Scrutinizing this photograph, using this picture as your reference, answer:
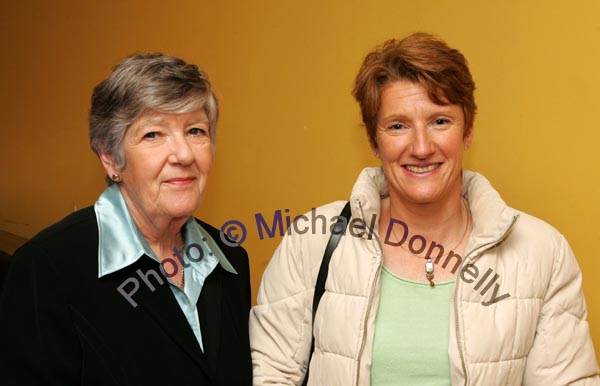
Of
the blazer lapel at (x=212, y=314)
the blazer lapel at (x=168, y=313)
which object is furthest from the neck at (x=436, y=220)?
the blazer lapel at (x=168, y=313)

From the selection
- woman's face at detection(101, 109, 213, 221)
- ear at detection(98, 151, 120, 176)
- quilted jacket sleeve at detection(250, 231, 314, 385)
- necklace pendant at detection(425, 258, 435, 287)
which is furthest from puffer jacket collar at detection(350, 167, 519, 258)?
ear at detection(98, 151, 120, 176)

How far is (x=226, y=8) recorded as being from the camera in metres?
2.63

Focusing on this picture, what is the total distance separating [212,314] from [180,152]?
1.40 feet

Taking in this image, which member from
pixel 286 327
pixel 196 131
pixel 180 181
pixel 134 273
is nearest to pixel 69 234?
pixel 134 273

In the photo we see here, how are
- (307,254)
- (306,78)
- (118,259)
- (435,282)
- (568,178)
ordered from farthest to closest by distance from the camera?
(306,78)
(568,178)
(307,254)
(435,282)
(118,259)

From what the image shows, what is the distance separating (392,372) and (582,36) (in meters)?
1.07

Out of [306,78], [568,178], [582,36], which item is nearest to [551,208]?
[568,178]

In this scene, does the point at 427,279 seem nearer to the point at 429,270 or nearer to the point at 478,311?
the point at 429,270

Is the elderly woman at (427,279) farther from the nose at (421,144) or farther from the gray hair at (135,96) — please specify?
the gray hair at (135,96)

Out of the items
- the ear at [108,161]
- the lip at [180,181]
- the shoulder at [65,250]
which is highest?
the ear at [108,161]

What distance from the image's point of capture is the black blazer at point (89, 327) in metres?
1.52

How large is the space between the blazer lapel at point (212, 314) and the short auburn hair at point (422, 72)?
22.9 inches

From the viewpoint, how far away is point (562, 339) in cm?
173

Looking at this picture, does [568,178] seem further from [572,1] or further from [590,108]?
[572,1]
